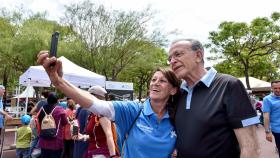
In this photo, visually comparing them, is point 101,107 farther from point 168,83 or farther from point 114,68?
point 114,68

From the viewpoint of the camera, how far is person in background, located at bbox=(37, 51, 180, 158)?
2.46 meters

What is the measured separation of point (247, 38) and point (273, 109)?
88.3ft

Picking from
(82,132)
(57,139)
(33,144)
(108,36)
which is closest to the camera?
(82,132)

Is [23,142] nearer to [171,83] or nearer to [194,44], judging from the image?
[171,83]

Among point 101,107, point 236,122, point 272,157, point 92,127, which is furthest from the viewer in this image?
point 272,157

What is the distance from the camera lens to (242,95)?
7.54ft

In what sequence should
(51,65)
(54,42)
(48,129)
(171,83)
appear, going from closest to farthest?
(54,42) → (51,65) → (171,83) → (48,129)

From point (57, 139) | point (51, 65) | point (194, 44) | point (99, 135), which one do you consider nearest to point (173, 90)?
point (194, 44)

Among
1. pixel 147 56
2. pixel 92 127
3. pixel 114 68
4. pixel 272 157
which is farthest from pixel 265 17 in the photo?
pixel 92 127

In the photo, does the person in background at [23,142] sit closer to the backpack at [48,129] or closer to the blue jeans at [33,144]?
the blue jeans at [33,144]

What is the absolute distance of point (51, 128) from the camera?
665 cm

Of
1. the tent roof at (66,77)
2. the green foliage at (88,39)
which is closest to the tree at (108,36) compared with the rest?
the green foliage at (88,39)

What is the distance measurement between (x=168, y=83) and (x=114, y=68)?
2773cm

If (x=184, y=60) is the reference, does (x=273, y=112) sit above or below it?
below
